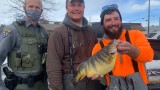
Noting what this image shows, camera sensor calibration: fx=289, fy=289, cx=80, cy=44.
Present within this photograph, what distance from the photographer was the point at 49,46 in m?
4.03

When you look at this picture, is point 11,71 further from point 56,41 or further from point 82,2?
point 82,2

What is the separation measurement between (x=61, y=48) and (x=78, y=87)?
0.62 m

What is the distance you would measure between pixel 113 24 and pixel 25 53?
139 centimetres

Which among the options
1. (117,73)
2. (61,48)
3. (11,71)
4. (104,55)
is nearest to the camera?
(104,55)

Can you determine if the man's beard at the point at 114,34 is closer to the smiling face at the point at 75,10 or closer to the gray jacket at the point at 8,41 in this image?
the smiling face at the point at 75,10

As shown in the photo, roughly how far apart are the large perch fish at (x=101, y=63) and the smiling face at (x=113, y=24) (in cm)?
49

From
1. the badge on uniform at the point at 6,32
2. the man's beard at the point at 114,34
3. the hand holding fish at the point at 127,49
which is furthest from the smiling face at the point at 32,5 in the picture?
the hand holding fish at the point at 127,49

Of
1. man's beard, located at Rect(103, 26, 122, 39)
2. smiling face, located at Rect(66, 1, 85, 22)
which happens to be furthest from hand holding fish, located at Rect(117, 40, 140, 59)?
smiling face, located at Rect(66, 1, 85, 22)

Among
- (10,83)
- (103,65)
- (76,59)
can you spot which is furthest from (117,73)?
(10,83)

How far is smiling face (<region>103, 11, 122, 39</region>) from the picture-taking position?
3.65 meters

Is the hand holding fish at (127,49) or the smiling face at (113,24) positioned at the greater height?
the smiling face at (113,24)

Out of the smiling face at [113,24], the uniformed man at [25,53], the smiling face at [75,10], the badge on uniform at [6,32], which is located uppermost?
the smiling face at [75,10]

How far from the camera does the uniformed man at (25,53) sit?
164 inches

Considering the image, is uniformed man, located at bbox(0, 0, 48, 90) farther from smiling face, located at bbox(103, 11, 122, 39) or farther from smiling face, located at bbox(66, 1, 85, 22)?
smiling face, located at bbox(103, 11, 122, 39)
